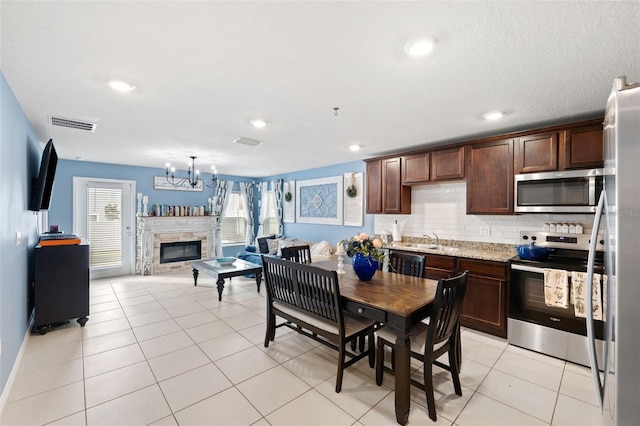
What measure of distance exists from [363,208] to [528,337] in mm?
3047

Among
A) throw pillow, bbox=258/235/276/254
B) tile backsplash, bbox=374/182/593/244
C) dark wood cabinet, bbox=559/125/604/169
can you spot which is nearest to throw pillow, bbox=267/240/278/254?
throw pillow, bbox=258/235/276/254

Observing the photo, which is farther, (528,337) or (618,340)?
(528,337)

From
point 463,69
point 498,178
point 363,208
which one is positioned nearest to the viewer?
point 463,69

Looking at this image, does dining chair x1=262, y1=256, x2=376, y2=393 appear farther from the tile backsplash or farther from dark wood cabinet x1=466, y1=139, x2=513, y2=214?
the tile backsplash

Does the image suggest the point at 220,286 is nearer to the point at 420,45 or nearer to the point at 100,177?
the point at 100,177

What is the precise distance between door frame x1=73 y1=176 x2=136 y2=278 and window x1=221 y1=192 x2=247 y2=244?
6.86ft

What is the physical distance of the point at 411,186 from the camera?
4562mm

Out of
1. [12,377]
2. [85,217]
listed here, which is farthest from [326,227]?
[85,217]

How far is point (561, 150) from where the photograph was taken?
2.97 metres

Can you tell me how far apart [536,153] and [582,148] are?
1.23 ft

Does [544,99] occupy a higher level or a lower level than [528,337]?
higher

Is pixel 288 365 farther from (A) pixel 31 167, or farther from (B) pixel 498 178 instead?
(A) pixel 31 167

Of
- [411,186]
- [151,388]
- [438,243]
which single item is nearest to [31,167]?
[151,388]

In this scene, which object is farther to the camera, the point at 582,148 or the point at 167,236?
the point at 167,236
